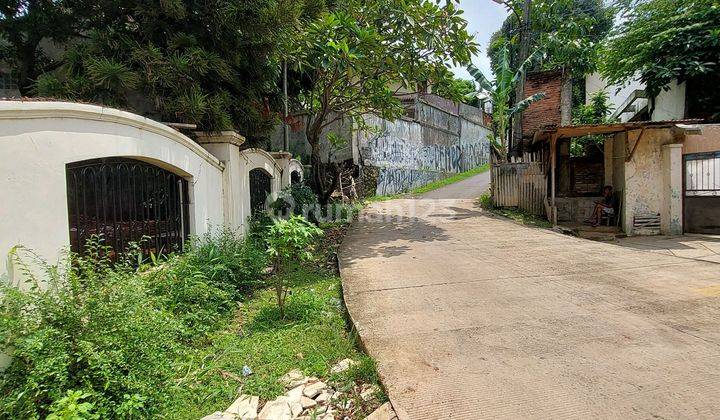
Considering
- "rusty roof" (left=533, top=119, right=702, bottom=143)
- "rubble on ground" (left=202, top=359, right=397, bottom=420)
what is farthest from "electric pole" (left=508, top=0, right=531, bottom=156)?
"rubble on ground" (left=202, top=359, right=397, bottom=420)

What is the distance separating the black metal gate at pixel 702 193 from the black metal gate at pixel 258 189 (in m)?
10.2

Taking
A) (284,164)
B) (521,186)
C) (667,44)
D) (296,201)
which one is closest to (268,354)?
(296,201)

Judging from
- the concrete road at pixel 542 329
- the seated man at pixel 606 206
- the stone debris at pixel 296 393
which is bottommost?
the stone debris at pixel 296 393

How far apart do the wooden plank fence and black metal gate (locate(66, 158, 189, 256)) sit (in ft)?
32.2

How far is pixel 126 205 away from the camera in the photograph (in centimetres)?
450

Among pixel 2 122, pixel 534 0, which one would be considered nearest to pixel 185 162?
pixel 2 122

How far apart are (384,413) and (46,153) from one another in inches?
134

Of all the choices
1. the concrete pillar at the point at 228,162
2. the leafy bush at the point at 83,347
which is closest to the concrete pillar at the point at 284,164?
the concrete pillar at the point at 228,162

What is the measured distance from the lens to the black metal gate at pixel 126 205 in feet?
12.4

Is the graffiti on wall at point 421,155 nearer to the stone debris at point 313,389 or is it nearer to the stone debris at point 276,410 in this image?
the stone debris at point 313,389

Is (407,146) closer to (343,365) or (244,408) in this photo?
(343,365)

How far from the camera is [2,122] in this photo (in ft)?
9.41

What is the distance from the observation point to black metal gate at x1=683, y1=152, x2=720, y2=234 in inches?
360

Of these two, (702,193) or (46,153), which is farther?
(702,193)
